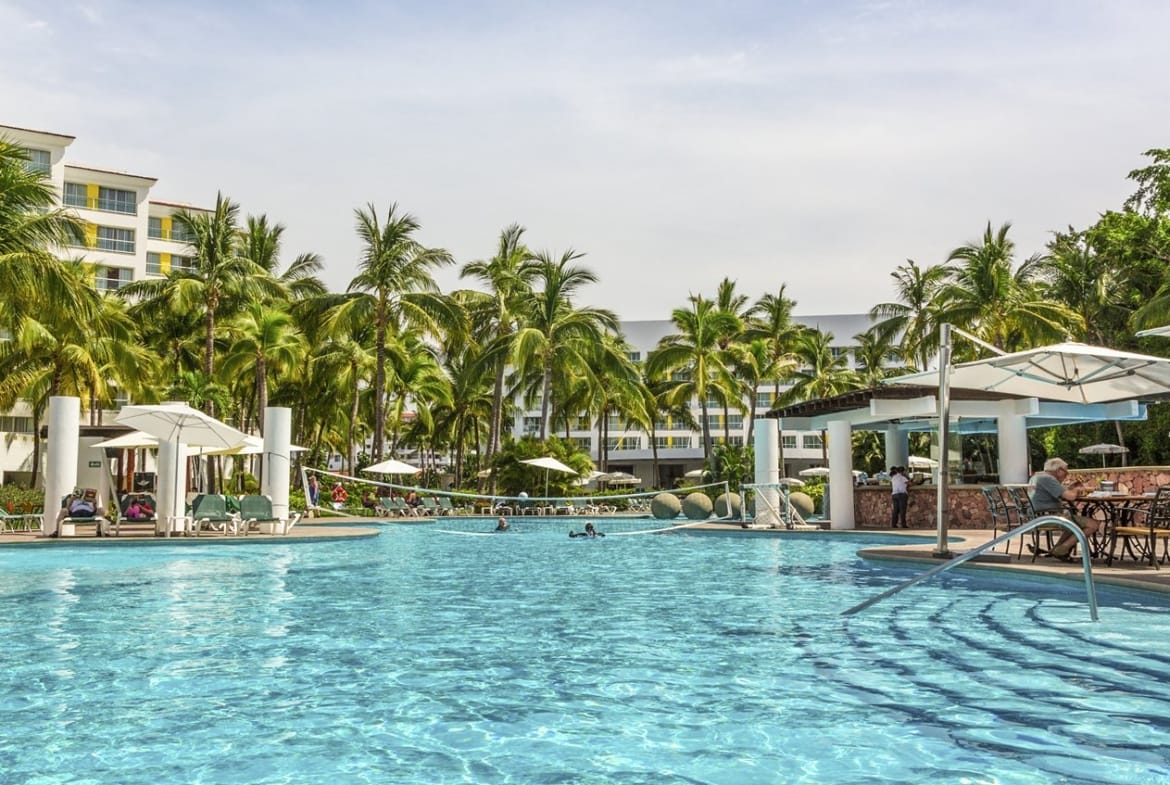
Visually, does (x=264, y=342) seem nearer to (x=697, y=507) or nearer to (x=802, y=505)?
(x=697, y=507)

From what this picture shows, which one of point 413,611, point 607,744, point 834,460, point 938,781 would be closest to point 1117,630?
point 938,781

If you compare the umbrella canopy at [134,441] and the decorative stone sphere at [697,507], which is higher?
the umbrella canopy at [134,441]

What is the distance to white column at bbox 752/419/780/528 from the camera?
79.9 feet

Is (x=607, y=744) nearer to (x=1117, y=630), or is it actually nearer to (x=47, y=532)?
(x=1117, y=630)

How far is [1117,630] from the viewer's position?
8703 millimetres

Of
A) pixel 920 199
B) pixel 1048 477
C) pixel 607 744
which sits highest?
pixel 920 199

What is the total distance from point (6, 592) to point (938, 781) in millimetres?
11991

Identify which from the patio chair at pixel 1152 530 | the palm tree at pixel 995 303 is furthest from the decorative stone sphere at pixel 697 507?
the patio chair at pixel 1152 530

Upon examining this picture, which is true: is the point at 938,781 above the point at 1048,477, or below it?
below

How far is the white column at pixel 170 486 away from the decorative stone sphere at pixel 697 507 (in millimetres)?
17281

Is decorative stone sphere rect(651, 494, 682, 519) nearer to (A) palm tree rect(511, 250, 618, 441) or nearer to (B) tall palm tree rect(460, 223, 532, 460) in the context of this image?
(A) palm tree rect(511, 250, 618, 441)

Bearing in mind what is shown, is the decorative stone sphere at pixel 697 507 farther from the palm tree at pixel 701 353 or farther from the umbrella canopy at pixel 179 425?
the umbrella canopy at pixel 179 425

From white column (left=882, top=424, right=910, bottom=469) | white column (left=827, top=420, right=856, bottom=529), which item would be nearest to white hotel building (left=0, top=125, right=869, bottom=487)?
white column (left=882, top=424, right=910, bottom=469)

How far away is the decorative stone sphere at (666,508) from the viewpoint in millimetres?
34500
